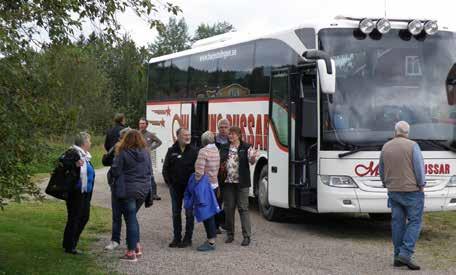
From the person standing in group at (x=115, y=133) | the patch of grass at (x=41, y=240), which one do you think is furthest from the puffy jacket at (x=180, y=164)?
the person standing in group at (x=115, y=133)

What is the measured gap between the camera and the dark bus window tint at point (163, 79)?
2111 cm

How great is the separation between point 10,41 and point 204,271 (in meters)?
4.00

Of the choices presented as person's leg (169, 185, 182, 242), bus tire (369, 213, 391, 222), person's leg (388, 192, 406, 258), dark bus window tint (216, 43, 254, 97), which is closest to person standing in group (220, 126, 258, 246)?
person's leg (169, 185, 182, 242)

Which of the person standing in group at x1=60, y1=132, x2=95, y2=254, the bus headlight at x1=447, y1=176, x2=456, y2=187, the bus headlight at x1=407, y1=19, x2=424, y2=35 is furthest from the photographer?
the bus headlight at x1=407, y1=19, x2=424, y2=35

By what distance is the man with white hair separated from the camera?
9844 millimetres

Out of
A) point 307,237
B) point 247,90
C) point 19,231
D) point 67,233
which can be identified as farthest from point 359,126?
point 19,231

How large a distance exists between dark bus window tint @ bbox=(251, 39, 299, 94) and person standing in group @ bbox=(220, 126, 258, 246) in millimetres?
Answer: 2324

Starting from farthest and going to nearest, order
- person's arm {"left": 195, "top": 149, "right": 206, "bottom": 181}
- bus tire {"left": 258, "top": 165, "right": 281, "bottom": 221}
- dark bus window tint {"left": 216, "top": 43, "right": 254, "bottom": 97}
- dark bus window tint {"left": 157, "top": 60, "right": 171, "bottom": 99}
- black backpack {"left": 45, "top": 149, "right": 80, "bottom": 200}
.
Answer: dark bus window tint {"left": 157, "top": 60, "right": 171, "bottom": 99}, dark bus window tint {"left": 216, "top": 43, "right": 254, "bottom": 97}, bus tire {"left": 258, "top": 165, "right": 281, "bottom": 221}, person's arm {"left": 195, "top": 149, "right": 206, "bottom": 181}, black backpack {"left": 45, "top": 149, "right": 80, "bottom": 200}

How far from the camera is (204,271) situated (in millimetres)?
9602

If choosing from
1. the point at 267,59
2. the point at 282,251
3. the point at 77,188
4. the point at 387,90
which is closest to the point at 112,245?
the point at 77,188

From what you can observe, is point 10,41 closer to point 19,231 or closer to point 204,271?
point 204,271

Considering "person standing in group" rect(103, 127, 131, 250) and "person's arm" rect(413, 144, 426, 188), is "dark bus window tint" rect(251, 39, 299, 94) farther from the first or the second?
"person's arm" rect(413, 144, 426, 188)

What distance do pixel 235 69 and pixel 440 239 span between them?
18.5 feet

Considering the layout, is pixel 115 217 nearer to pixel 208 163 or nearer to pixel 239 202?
pixel 208 163
